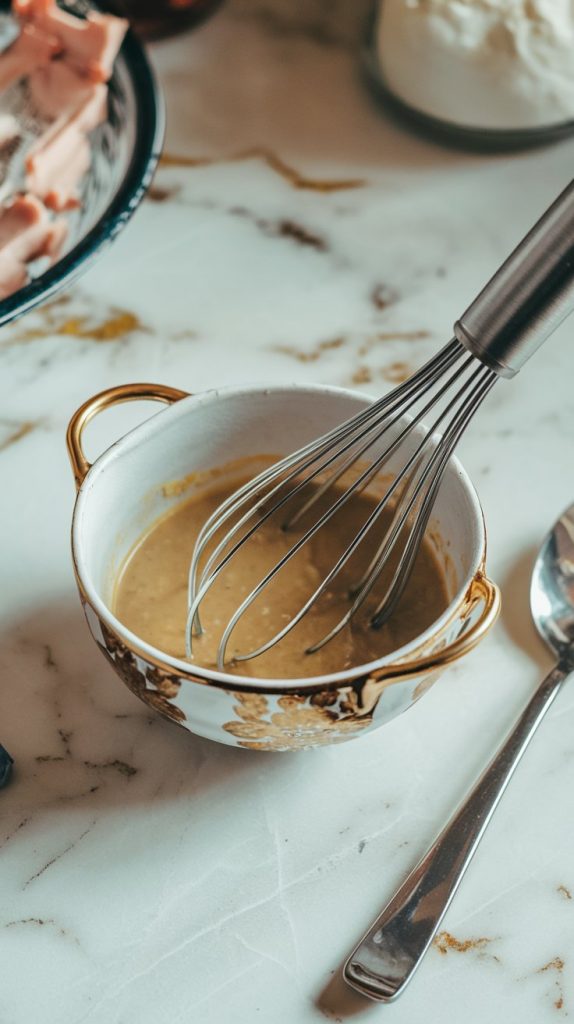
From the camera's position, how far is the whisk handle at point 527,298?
37 cm

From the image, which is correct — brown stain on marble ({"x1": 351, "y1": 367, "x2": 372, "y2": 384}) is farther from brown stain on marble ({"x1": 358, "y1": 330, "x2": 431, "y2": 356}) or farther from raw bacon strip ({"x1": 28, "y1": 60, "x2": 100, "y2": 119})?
raw bacon strip ({"x1": 28, "y1": 60, "x2": 100, "y2": 119})

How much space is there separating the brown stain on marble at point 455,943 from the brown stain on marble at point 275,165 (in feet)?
1.64

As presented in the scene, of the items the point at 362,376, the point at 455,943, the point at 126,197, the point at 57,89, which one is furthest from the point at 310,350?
the point at 455,943

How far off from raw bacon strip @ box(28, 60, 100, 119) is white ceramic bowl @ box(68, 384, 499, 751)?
294mm

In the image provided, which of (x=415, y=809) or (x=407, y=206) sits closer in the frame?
(x=415, y=809)

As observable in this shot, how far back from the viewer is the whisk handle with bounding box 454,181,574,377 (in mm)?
368

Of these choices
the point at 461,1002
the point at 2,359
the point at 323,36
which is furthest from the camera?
the point at 323,36

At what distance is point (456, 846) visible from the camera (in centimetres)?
45

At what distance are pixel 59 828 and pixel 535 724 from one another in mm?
217

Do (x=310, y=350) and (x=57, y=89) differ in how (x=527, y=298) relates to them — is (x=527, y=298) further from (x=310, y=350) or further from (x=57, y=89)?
(x=57, y=89)

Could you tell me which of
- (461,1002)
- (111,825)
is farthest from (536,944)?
(111,825)

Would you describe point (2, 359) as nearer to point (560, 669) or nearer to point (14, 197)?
point (14, 197)

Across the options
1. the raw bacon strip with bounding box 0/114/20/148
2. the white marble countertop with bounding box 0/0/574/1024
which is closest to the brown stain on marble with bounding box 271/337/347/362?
the white marble countertop with bounding box 0/0/574/1024

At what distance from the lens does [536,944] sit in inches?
17.4
